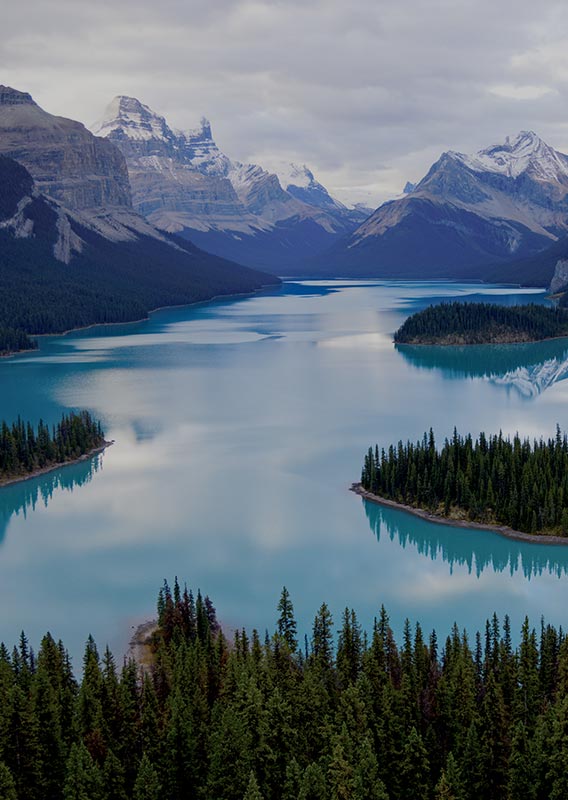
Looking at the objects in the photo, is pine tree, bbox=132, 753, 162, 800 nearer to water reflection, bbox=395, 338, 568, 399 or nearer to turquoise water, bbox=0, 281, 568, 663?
turquoise water, bbox=0, 281, 568, 663

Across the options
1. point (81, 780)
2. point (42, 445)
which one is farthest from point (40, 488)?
point (81, 780)

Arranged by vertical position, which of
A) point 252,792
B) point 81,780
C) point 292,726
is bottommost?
point 292,726

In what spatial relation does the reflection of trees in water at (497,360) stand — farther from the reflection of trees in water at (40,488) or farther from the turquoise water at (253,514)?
the reflection of trees in water at (40,488)

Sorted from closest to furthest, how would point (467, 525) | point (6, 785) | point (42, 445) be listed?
point (6, 785), point (467, 525), point (42, 445)

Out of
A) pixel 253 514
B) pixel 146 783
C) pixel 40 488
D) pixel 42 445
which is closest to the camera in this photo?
pixel 146 783

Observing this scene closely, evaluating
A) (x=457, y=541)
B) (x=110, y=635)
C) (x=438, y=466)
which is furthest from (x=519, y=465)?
(x=110, y=635)

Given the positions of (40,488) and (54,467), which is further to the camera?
(54,467)

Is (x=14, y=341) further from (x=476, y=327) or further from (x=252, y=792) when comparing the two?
(x=252, y=792)

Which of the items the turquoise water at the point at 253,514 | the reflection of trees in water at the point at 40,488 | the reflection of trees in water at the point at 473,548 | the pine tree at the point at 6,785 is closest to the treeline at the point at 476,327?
the turquoise water at the point at 253,514
